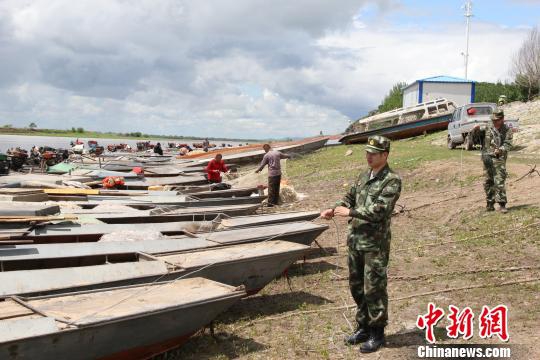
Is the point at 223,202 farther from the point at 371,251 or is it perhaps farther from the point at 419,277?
the point at 371,251

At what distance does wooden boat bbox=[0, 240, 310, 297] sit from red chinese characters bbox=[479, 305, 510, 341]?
254 centimetres

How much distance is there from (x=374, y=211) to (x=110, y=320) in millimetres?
2637

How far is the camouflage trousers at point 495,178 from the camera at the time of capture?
950cm

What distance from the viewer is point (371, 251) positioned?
4914mm

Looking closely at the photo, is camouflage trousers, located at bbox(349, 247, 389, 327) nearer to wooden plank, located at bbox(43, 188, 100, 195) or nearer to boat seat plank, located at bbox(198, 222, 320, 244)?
boat seat plank, located at bbox(198, 222, 320, 244)

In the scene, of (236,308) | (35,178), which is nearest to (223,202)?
(236,308)

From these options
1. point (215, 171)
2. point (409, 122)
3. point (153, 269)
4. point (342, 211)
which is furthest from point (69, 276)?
point (409, 122)

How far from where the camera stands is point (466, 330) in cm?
544

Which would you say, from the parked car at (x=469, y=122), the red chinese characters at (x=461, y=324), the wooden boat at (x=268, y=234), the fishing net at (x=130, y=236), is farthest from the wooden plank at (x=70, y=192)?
the parked car at (x=469, y=122)

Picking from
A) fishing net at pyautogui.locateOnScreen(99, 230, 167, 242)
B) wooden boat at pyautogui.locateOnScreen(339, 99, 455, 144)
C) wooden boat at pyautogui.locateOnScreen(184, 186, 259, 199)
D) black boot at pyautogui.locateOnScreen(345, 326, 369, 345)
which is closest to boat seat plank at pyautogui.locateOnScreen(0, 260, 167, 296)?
fishing net at pyautogui.locateOnScreen(99, 230, 167, 242)

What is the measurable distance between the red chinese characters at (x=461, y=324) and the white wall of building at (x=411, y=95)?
32834mm

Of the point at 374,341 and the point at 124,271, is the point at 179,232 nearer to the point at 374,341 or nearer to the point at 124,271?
the point at 124,271

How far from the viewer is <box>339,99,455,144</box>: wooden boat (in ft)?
94.8

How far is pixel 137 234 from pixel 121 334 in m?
3.42
